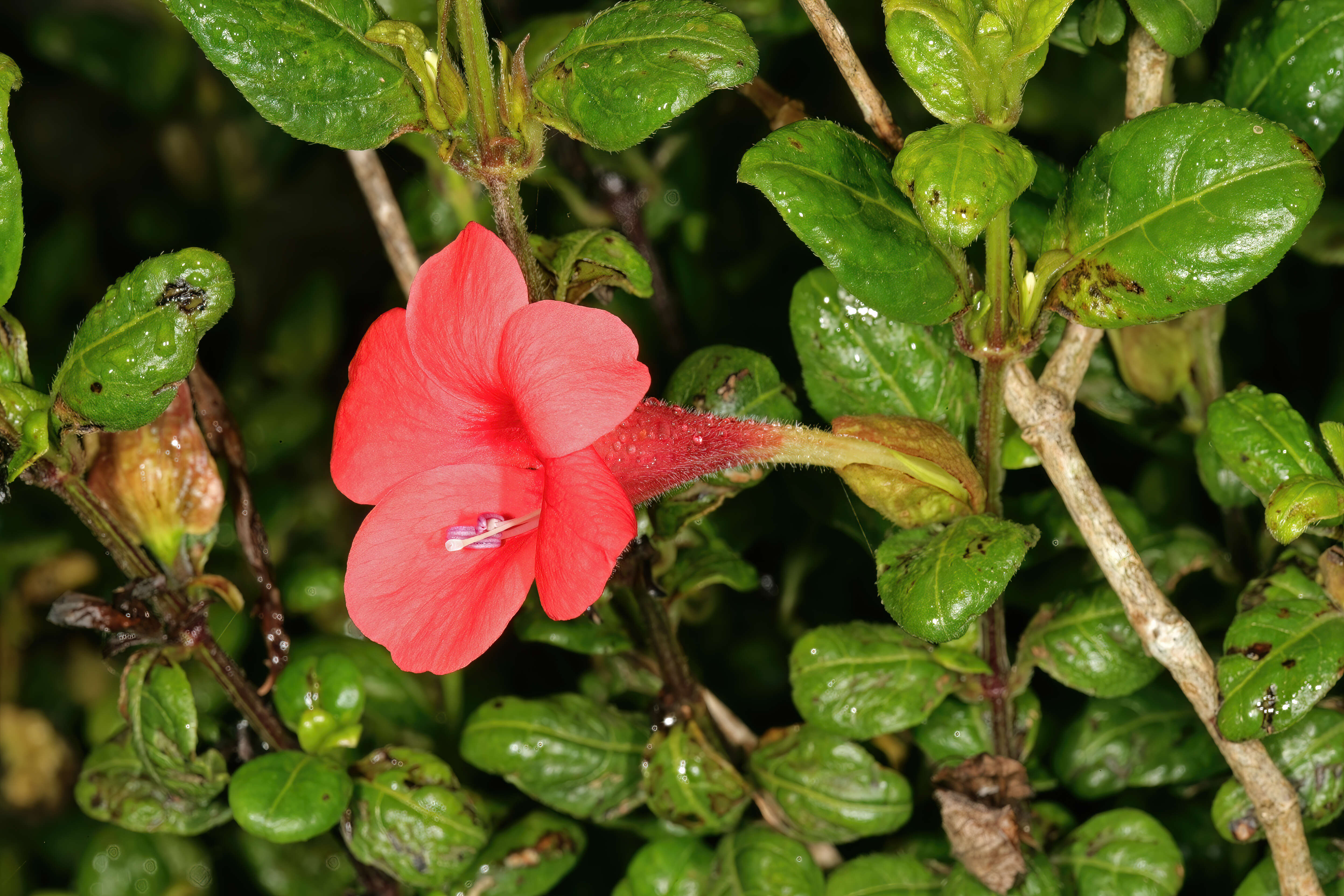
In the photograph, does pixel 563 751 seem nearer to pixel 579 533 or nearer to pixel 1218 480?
pixel 579 533

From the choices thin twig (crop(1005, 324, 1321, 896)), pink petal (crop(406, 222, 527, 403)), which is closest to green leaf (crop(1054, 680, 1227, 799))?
thin twig (crop(1005, 324, 1321, 896))

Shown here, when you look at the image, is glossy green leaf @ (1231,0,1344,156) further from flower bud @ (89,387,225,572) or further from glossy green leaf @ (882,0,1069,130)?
flower bud @ (89,387,225,572)

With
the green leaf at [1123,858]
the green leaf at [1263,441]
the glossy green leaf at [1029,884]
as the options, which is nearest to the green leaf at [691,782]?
the glossy green leaf at [1029,884]

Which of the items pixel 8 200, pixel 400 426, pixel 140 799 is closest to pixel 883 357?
pixel 400 426

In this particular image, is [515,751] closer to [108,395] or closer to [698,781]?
[698,781]

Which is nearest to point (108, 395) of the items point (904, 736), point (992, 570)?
point (992, 570)

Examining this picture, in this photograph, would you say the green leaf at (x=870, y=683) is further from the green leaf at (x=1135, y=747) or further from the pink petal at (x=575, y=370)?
the pink petal at (x=575, y=370)
